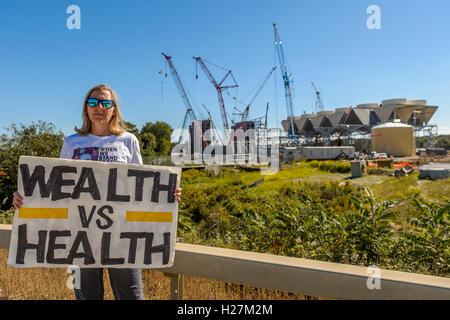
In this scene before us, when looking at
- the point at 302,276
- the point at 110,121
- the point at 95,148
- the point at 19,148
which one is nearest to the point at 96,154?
the point at 95,148

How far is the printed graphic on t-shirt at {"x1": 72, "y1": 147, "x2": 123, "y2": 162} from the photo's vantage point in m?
2.76

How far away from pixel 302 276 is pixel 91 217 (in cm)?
175

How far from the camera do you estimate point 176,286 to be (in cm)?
279

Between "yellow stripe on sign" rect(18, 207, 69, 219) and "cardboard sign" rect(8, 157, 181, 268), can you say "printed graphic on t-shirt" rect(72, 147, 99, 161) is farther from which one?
"yellow stripe on sign" rect(18, 207, 69, 219)

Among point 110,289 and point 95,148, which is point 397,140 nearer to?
point 110,289

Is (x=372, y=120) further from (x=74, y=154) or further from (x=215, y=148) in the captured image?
(x=74, y=154)

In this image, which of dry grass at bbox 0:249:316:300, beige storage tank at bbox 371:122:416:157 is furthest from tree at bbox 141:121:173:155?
dry grass at bbox 0:249:316:300

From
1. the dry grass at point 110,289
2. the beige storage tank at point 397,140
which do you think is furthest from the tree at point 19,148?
the beige storage tank at point 397,140

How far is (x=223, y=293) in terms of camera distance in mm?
2883

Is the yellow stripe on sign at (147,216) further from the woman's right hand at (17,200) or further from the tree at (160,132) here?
the tree at (160,132)

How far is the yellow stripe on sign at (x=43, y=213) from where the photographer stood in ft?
8.39

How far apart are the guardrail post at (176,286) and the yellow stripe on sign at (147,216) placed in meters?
0.51

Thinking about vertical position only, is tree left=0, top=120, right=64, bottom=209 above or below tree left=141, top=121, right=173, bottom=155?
below
